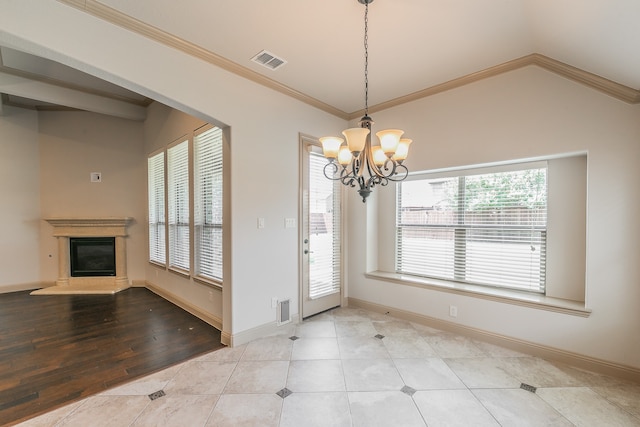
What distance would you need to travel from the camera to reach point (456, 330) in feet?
10.7

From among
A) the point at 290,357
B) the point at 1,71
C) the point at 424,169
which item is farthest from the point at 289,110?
the point at 1,71

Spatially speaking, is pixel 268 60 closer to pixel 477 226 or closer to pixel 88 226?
pixel 477 226

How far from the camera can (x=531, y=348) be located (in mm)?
2770

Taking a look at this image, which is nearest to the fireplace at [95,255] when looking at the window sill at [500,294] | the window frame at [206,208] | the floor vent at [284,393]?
the window frame at [206,208]

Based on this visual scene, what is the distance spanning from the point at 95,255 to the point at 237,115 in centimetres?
486

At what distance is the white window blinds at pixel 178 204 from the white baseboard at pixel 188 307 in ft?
1.69

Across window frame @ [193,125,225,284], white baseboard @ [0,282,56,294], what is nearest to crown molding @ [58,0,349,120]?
window frame @ [193,125,225,284]

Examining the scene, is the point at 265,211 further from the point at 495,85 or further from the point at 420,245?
the point at 495,85

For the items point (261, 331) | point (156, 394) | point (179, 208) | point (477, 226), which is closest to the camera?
point (156, 394)

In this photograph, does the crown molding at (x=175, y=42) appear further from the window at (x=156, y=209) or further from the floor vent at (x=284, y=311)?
the window at (x=156, y=209)

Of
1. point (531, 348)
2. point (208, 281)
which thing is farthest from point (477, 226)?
point (208, 281)

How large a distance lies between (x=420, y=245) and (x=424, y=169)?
108 cm

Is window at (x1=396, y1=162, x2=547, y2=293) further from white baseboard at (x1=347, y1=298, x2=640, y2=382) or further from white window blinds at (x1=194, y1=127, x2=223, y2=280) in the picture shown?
white window blinds at (x1=194, y1=127, x2=223, y2=280)

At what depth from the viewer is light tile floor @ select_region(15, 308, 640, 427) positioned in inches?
75.1
